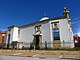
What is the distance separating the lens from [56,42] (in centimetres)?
2458

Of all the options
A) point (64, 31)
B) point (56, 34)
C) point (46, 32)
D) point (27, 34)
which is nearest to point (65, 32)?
point (64, 31)

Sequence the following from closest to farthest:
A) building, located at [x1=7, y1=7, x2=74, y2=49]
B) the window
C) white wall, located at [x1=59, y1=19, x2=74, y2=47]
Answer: white wall, located at [x1=59, y1=19, x2=74, y2=47], building, located at [x1=7, y1=7, x2=74, y2=49], the window

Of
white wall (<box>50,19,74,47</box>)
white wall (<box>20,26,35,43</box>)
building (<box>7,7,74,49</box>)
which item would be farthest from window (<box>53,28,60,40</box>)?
white wall (<box>20,26,35,43</box>)

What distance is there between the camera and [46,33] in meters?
27.1

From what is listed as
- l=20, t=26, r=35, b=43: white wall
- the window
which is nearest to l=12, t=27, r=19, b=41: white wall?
l=20, t=26, r=35, b=43: white wall

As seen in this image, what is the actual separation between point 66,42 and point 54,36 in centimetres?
356

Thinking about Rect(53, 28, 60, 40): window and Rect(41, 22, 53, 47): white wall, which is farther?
Rect(41, 22, 53, 47): white wall

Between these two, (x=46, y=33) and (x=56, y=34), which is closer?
(x=56, y=34)

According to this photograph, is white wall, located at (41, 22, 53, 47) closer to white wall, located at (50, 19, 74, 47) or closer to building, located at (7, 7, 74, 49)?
A: building, located at (7, 7, 74, 49)

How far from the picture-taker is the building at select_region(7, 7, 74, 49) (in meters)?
23.9

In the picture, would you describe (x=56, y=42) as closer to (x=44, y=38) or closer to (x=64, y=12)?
(x=44, y=38)

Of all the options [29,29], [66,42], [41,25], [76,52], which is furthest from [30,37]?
[76,52]

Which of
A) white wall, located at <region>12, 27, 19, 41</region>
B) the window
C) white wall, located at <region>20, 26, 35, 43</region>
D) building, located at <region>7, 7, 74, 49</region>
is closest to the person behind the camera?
building, located at <region>7, 7, 74, 49</region>

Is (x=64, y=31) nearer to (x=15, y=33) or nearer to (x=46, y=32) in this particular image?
(x=46, y=32)
